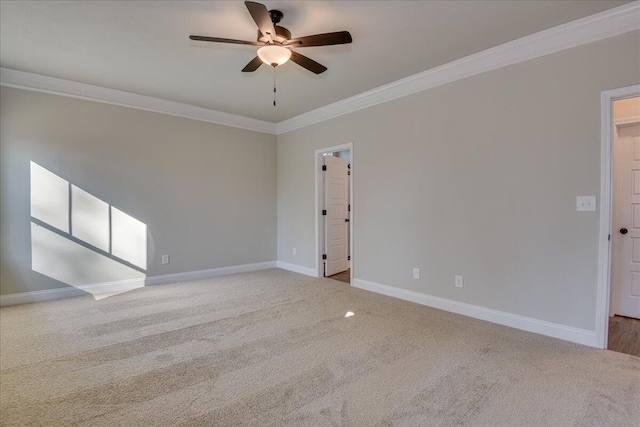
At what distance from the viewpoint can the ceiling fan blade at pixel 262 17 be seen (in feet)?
6.14

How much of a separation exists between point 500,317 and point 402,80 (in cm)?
287

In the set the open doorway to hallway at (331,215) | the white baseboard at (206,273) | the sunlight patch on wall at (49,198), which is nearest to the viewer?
the sunlight patch on wall at (49,198)

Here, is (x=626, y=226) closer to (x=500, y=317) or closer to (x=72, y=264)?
(x=500, y=317)

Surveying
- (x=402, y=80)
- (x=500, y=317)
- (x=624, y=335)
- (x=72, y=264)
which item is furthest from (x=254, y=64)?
(x=624, y=335)

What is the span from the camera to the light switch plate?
8.28 ft

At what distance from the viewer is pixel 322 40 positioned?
228 centimetres

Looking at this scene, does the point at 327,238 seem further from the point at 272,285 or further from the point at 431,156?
the point at 431,156

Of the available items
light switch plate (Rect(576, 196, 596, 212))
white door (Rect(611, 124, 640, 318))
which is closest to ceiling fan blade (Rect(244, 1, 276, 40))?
light switch plate (Rect(576, 196, 596, 212))

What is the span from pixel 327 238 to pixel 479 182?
2.63 m

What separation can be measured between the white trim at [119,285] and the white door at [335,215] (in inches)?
53.3

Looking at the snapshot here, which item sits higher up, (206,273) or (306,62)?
(306,62)

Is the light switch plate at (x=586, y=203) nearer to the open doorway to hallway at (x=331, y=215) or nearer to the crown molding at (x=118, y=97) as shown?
the open doorway to hallway at (x=331, y=215)

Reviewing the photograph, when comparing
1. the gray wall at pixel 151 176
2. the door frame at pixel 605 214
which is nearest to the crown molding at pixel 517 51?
the door frame at pixel 605 214

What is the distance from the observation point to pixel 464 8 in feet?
7.77
